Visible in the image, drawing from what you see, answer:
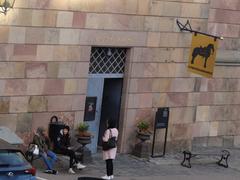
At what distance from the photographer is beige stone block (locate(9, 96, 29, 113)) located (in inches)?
632

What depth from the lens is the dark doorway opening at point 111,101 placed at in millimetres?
18875

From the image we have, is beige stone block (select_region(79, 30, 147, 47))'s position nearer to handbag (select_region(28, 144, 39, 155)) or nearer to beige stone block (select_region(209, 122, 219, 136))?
handbag (select_region(28, 144, 39, 155))

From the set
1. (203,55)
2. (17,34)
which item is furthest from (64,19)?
(203,55)

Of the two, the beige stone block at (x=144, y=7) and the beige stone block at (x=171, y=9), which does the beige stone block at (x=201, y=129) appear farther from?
the beige stone block at (x=144, y=7)

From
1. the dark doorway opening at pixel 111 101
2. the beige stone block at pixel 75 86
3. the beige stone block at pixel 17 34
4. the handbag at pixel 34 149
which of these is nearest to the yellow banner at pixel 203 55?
the dark doorway opening at pixel 111 101

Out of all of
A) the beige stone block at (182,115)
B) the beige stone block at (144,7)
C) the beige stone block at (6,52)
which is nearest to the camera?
the beige stone block at (6,52)

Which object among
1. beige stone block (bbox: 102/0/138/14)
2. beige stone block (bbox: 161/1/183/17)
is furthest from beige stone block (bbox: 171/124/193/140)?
beige stone block (bbox: 102/0/138/14)

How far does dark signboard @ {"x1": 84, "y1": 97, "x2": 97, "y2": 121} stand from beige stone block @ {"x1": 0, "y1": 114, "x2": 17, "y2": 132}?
2.52m

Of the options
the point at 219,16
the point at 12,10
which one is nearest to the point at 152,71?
the point at 219,16

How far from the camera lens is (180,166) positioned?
1881 centimetres

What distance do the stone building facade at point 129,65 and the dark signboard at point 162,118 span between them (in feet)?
0.96

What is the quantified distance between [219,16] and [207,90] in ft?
7.77

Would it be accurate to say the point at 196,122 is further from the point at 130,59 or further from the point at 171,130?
the point at 130,59

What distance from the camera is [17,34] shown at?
1582cm
